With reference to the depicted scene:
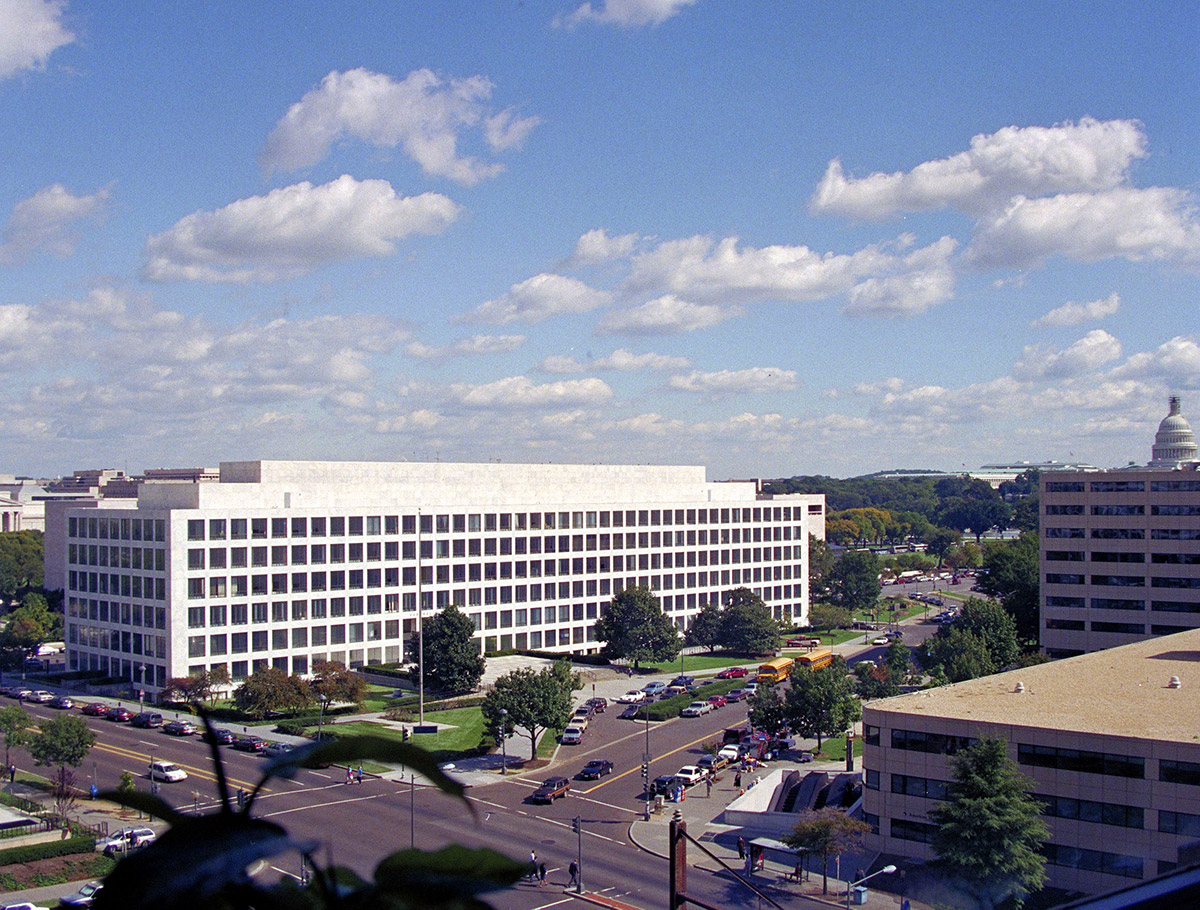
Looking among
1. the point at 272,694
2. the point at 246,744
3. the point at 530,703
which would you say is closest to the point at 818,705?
the point at 530,703

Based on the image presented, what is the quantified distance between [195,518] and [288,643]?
323 inches

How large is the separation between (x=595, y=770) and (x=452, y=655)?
46.9ft

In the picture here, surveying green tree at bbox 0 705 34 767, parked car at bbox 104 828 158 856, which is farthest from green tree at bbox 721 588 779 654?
parked car at bbox 104 828 158 856

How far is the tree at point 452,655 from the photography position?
4816 cm

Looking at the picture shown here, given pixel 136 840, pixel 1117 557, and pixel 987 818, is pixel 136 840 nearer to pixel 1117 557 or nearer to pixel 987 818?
pixel 987 818

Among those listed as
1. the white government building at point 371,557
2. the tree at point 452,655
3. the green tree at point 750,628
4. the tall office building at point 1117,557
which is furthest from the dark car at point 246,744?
the tall office building at point 1117,557

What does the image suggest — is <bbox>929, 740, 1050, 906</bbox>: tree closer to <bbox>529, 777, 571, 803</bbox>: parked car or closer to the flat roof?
the flat roof

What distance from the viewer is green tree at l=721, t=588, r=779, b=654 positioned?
6353 centimetres

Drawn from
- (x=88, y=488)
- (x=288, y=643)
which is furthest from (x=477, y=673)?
(x=88, y=488)

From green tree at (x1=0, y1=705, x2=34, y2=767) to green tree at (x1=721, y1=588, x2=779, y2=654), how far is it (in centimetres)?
4100

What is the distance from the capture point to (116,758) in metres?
35.9

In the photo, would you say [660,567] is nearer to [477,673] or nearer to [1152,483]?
[477,673]

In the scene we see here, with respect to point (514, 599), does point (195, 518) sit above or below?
above

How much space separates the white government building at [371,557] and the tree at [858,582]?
8856 mm
